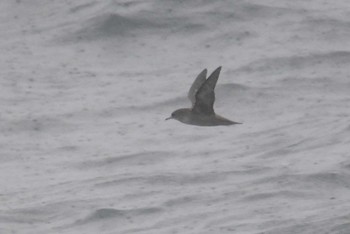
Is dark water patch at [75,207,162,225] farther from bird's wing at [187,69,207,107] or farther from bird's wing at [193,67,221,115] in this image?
bird's wing at [193,67,221,115]

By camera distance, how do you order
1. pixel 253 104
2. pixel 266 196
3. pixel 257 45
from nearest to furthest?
pixel 266 196
pixel 253 104
pixel 257 45

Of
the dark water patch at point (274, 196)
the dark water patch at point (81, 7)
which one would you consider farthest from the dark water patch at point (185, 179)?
the dark water patch at point (81, 7)

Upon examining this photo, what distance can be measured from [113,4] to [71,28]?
721mm

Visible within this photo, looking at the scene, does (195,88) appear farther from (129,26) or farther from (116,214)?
(129,26)

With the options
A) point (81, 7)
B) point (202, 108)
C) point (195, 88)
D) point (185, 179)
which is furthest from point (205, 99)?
point (81, 7)

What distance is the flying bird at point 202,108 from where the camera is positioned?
1599 centimetres

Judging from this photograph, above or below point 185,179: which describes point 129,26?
above

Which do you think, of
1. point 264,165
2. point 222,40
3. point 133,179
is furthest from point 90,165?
point 222,40

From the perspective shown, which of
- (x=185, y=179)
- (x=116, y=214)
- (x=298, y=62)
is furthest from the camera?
(x=298, y=62)

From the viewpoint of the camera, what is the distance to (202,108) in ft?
53.4

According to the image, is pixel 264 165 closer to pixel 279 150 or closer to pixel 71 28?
pixel 279 150

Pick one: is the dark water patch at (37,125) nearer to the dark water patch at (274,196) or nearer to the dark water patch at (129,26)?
the dark water patch at (129,26)

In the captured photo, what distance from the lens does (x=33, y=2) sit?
2572 centimetres

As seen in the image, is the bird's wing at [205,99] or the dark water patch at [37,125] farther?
the dark water patch at [37,125]
